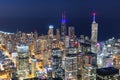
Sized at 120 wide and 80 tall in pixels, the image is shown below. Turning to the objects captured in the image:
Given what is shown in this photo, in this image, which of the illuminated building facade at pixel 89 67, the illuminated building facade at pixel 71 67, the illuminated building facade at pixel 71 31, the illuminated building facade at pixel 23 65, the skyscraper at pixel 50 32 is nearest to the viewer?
the illuminated building facade at pixel 89 67

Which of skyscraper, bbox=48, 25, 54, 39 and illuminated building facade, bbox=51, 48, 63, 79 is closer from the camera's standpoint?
illuminated building facade, bbox=51, 48, 63, 79

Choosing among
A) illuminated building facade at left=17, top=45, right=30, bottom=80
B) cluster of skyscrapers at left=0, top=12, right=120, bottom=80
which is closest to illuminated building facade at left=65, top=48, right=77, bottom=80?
cluster of skyscrapers at left=0, top=12, right=120, bottom=80

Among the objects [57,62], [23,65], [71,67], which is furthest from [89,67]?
[23,65]

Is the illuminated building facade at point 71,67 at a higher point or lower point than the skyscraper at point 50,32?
lower

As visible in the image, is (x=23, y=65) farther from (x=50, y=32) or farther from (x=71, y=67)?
(x=50, y=32)

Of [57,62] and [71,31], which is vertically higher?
[71,31]

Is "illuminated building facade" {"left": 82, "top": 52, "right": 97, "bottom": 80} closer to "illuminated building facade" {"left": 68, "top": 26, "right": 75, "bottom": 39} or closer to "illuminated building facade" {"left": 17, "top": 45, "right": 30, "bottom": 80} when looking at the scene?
"illuminated building facade" {"left": 17, "top": 45, "right": 30, "bottom": 80}

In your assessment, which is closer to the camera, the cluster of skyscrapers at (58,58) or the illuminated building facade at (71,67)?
the cluster of skyscrapers at (58,58)

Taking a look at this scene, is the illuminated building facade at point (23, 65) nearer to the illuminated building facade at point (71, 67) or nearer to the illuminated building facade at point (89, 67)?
the illuminated building facade at point (71, 67)

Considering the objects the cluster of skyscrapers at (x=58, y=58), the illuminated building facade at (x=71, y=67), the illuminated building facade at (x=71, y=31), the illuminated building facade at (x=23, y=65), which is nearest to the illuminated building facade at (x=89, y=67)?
the cluster of skyscrapers at (x=58, y=58)
